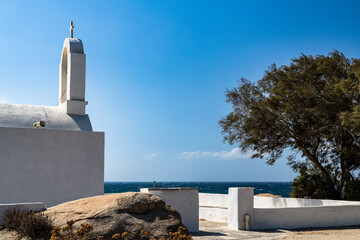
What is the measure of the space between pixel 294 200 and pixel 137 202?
1125cm

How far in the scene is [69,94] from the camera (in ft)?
53.2

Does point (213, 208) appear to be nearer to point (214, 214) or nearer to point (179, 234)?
point (214, 214)

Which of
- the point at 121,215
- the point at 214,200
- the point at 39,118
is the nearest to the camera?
the point at 121,215

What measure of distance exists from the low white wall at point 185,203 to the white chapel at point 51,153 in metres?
2.81

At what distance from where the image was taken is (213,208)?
675 inches

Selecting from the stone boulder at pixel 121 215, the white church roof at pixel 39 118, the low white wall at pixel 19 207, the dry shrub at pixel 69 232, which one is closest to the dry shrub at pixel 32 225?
the stone boulder at pixel 121 215

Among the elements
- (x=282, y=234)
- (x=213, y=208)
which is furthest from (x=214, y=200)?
(x=282, y=234)

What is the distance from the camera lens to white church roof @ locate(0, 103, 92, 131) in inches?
585

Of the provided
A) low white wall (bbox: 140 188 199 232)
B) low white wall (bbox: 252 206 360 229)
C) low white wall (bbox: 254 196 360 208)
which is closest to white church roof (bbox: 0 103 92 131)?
low white wall (bbox: 140 188 199 232)

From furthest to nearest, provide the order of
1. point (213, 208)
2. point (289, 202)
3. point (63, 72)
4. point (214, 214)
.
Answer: point (289, 202), point (63, 72), point (213, 208), point (214, 214)

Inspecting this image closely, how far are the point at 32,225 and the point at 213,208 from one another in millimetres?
10096

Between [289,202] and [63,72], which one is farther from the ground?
[63,72]

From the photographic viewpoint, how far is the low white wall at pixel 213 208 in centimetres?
1658

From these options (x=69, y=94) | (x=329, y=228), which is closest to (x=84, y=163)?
(x=69, y=94)
